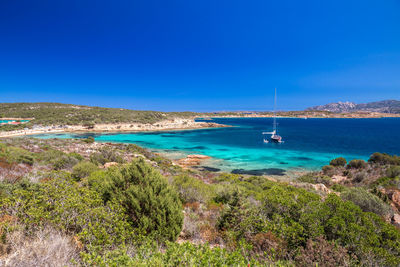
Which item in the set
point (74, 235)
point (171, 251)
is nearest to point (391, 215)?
point (171, 251)

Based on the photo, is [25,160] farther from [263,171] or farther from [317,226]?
[263,171]

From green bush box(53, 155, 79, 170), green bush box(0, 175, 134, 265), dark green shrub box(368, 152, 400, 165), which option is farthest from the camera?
dark green shrub box(368, 152, 400, 165)

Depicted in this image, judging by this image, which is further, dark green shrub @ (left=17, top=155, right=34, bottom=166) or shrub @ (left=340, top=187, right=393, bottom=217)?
dark green shrub @ (left=17, top=155, right=34, bottom=166)

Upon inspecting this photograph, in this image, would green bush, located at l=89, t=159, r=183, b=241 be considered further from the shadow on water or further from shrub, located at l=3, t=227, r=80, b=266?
the shadow on water

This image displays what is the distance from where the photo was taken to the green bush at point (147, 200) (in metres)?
4.45

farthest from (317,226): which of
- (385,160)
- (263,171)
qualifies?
(385,160)

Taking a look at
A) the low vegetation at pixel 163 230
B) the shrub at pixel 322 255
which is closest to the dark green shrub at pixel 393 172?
the low vegetation at pixel 163 230

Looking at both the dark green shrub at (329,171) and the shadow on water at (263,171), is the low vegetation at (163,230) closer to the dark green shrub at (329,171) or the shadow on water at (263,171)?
the shadow on water at (263,171)

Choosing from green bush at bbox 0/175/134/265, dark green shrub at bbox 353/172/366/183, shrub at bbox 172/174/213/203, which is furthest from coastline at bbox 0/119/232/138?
dark green shrub at bbox 353/172/366/183

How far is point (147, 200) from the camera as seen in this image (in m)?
4.63

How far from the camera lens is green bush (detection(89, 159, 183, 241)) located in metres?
4.45

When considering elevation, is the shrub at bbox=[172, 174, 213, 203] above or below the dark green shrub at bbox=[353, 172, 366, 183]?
above

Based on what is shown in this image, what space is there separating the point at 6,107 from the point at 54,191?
12221 cm

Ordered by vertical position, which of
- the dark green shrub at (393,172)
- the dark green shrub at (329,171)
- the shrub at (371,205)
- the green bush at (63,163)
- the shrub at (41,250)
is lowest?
the dark green shrub at (329,171)
